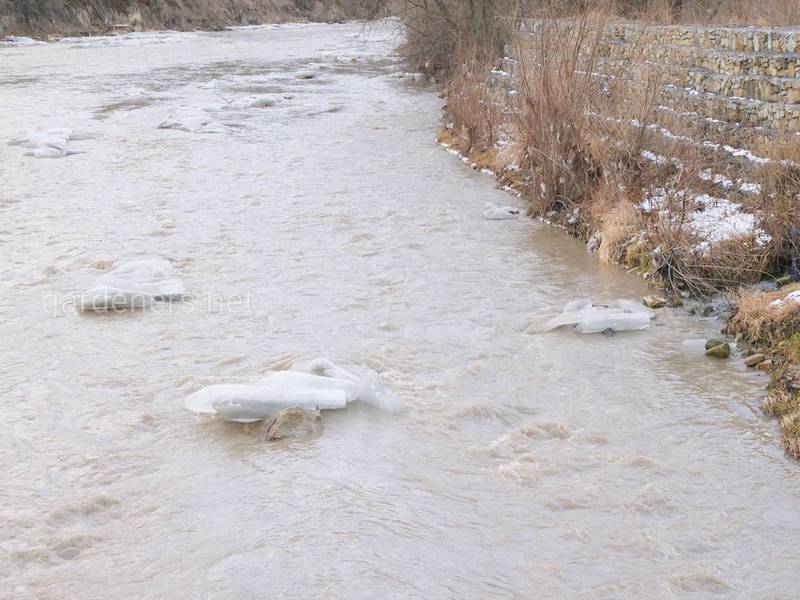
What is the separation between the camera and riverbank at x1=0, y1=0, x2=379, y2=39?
43.3m

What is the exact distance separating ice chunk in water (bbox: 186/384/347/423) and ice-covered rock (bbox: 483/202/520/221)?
538 cm

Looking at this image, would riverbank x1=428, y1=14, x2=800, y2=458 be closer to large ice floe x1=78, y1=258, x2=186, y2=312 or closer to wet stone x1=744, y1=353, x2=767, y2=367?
wet stone x1=744, y1=353, x2=767, y2=367

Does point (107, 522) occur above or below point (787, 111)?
below

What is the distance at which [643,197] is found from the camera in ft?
30.6

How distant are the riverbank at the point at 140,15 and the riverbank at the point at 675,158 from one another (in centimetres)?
2515

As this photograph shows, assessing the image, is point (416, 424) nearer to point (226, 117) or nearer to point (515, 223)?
point (515, 223)

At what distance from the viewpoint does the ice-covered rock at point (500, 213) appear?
11.0 metres

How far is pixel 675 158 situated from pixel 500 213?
2.38 metres

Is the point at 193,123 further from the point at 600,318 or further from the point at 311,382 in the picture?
the point at 311,382

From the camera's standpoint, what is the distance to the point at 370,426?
19.2 feet

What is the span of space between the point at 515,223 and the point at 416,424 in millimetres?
5412

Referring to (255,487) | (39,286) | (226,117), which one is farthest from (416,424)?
(226,117)

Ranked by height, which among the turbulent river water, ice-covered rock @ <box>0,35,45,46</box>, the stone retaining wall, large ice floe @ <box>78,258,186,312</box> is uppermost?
ice-covered rock @ <box>0,35,45,46</box>

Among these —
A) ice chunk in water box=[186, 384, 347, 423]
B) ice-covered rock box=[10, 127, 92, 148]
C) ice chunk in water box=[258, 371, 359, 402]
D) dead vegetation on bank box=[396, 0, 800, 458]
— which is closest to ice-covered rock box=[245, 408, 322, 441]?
ice chunk in water box=[186, 384, 347, 423]
